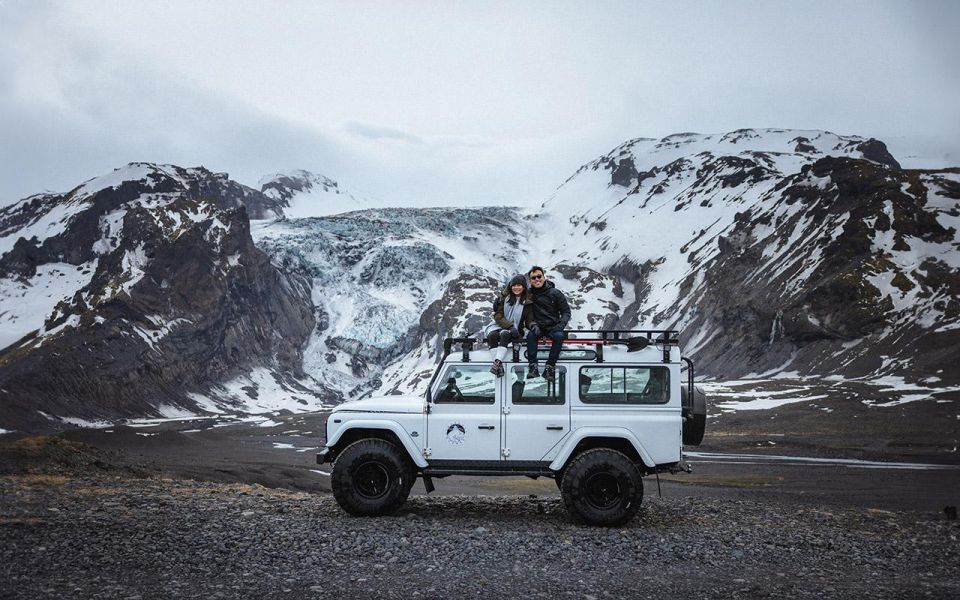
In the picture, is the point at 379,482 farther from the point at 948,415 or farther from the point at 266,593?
the point at 948,415

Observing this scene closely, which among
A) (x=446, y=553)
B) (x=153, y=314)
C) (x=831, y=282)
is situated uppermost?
(x=831, y=282)

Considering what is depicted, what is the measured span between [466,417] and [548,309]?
102 inches

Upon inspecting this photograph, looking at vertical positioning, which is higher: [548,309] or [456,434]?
[548,309]

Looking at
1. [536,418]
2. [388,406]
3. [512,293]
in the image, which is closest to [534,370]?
[536,418]

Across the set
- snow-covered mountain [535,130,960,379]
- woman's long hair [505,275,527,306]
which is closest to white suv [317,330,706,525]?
woman's long hair [505,275,527,306]

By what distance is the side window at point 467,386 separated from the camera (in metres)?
14.4

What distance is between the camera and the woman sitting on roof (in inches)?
567

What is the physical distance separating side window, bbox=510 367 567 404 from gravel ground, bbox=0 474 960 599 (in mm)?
2293

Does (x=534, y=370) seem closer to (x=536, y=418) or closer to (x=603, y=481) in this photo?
(x=536, y=418)

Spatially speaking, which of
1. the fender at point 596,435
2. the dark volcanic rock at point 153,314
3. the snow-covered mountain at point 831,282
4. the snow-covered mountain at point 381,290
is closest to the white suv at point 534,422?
the fender at point 596,435

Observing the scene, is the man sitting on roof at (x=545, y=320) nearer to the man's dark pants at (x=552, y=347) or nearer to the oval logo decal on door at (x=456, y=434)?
the man's dark pants at (x=552, y=347)

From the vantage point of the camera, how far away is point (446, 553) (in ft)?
38.4

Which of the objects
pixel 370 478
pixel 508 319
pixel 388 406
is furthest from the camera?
pixel 508 319

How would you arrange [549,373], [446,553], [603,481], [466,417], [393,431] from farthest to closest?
[393,431] → [466,417] → [549,373] → [603,481] → [446,553]
